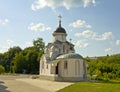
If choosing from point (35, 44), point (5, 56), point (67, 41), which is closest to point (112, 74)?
point (67, 41)

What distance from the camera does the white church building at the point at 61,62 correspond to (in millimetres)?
37688

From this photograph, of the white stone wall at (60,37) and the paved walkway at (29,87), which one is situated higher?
the white stone wall at (60,37)

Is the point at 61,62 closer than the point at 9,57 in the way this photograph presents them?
Yes

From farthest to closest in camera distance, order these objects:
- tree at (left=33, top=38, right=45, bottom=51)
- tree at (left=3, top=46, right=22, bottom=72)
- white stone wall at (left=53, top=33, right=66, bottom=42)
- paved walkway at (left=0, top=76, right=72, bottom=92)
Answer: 1. tree at (left=3, top=46, right=22, bottom=72)
2. tree at (left=33, top=38, right=45, bottom=51)
3. white stone wall at (left=53, top=33, right=66, bottom=42)
4. paved walkway at (left=0, top=76, right=72, bottom=92)

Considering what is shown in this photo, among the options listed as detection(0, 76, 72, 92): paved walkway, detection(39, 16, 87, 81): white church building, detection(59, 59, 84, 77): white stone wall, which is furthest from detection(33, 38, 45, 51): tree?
detection(0, 76, 72, 92): paved walkway

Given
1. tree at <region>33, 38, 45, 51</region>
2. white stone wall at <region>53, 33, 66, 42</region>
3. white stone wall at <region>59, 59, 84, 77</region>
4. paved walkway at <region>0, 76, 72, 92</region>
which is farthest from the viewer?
tree at <region>33, 38, 45, 51</region>

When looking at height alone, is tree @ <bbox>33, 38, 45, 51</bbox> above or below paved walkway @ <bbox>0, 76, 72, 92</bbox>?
above

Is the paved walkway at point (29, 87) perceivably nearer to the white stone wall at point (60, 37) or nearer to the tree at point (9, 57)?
the white stone wall at point (60, 37)

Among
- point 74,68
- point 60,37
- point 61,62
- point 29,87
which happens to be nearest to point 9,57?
point 60,37

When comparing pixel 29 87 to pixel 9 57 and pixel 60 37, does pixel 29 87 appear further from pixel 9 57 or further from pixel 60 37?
pixel 9 57

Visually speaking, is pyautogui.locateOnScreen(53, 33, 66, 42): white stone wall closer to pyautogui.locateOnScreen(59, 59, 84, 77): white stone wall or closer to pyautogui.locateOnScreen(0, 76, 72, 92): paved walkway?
pyautogui.locateOnScreen(59, 59, 84, 77): white stone wall

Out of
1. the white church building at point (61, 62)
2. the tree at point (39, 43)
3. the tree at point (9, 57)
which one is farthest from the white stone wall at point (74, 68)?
the tree at point (9, 57)

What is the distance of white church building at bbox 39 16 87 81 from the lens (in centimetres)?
3769

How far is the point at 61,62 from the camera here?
38750 mm
